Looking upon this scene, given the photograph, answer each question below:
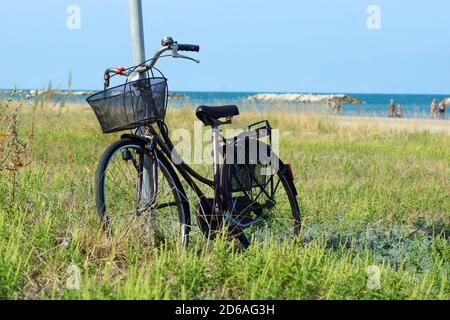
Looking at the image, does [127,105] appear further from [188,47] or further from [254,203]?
[254,203]

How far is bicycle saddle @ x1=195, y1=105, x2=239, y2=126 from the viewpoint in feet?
13.8

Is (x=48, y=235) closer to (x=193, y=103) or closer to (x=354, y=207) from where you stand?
(x=354, y=207)

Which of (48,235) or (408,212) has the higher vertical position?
(48,235)

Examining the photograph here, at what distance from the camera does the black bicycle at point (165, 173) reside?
12.3ft

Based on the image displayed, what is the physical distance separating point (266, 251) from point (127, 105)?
3.83 ft

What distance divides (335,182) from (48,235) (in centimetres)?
440

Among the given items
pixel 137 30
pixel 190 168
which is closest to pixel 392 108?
pixel 137 30

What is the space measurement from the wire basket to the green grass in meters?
0.66

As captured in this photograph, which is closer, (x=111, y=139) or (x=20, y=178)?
(x=20, y=178)

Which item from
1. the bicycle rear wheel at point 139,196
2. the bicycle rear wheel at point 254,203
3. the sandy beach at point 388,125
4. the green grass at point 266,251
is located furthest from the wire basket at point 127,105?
the sandy beach at point 388,125

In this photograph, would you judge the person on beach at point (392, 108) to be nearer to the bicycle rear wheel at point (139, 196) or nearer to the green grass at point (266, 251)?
the green grass at point (266, 251)

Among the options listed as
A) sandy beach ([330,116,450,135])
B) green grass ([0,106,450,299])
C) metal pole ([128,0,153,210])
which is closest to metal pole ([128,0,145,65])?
metal pole ([128,0,153,210])
